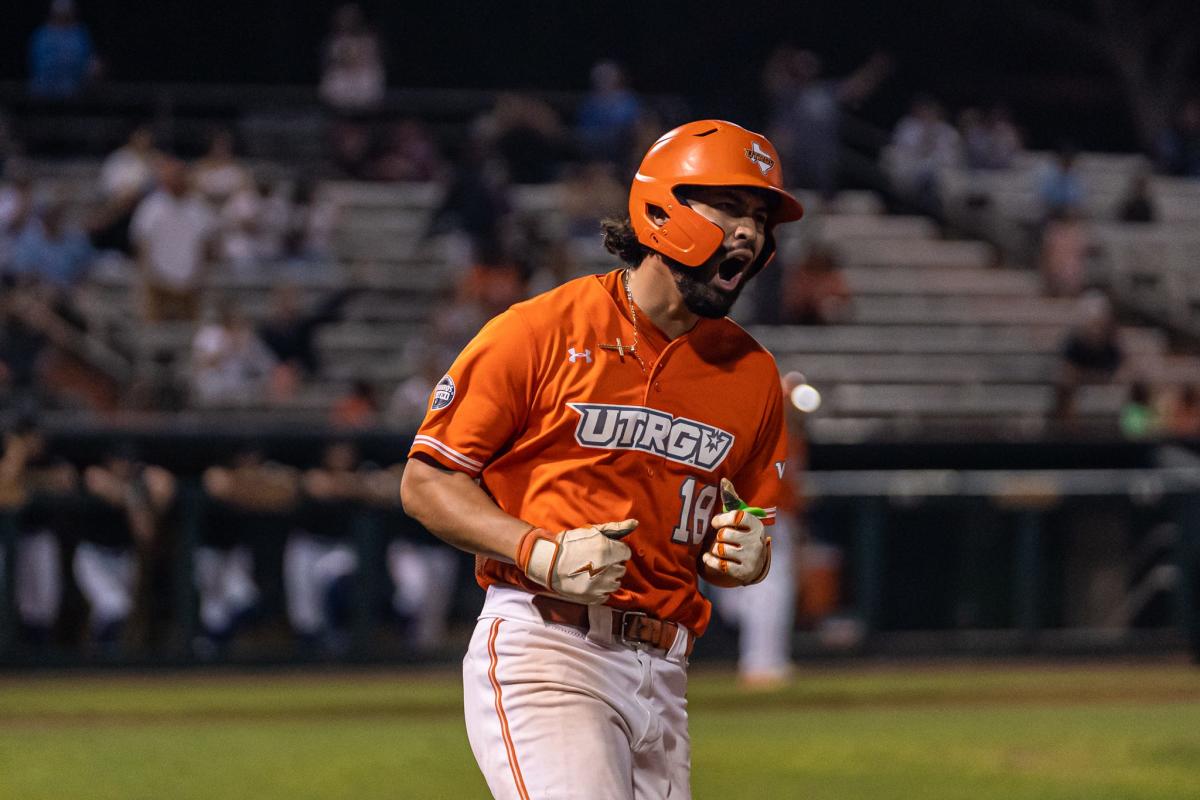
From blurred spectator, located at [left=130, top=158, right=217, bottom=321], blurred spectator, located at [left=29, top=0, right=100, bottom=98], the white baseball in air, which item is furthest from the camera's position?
blurred spectator, located at [left=29, top=0, right=100, bottom=98]

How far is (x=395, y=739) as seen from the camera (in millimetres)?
10805

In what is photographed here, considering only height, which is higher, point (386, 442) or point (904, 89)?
point (904, 89)

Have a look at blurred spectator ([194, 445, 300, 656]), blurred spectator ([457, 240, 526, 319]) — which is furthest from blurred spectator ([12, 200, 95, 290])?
blurred spectator ([457, 240, 526, 319])

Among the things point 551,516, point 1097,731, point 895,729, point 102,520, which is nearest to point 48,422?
point 102,520

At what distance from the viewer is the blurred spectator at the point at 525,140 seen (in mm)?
19578

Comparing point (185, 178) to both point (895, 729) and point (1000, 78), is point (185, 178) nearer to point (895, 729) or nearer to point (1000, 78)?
point (895, 729)

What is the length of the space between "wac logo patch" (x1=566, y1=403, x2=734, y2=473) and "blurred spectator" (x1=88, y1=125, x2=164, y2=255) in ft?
42.7

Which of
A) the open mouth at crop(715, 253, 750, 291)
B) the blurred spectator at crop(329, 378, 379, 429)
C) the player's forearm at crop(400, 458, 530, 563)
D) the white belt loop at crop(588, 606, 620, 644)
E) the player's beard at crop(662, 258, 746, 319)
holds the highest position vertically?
the open mouth at crop(715, 253, 750, 291)

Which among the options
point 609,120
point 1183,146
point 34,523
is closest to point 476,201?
point 609,120

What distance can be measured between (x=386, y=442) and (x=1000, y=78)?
590 inches

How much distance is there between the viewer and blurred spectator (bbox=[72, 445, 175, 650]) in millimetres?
13883

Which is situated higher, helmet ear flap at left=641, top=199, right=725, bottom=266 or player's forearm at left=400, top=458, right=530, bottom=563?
helmet ear flap at left=641, top=199, right=725, bottom=266

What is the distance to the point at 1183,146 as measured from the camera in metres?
24.8

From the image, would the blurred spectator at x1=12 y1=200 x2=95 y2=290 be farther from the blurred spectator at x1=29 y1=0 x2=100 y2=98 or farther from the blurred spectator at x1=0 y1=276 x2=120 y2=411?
the blurred spectator at x1=29 y1=0 x2=100 y2=98
